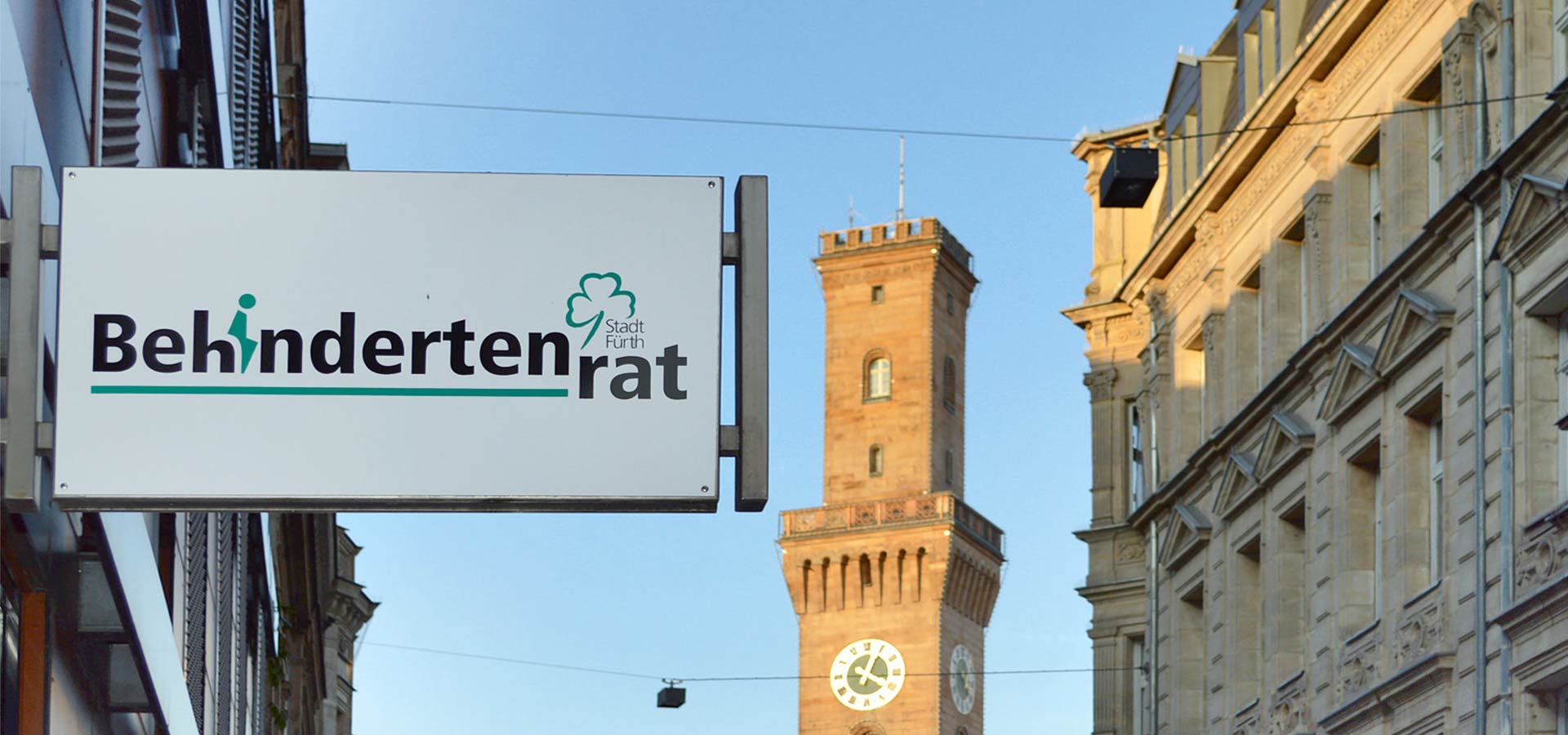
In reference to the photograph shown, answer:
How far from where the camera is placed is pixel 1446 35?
2131cm

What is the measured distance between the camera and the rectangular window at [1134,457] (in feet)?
111

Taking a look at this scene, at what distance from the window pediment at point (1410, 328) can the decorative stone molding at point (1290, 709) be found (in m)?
3.78

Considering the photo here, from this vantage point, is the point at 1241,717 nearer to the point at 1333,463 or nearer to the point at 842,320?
the point at 1333,463

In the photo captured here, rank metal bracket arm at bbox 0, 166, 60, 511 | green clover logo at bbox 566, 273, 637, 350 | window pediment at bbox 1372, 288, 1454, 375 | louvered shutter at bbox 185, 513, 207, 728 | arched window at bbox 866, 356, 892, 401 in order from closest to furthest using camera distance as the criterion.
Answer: metal bracket arm at bbox 0, 166, 60, 511
green clover logo at bbox 566, 273, 637, 350
louvered shutter at bbox 185, 513, 207, 728
window pediment at bbox 1372, 288, 1454, 375
arched window at bbox 866, 356, 892, 401

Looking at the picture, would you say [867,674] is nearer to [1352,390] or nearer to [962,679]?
[962,679]

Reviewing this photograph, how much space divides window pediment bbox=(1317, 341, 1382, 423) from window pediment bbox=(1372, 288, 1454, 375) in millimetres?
249

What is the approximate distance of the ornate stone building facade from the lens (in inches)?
754

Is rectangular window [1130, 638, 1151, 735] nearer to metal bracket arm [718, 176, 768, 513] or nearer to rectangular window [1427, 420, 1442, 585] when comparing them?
rectangular window [1427, 420, 1442, 585]

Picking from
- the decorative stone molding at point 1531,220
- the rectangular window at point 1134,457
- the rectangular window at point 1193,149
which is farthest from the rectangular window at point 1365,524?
the rectangular window at point 1134,457

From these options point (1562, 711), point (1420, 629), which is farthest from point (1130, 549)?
point (1562, 711)

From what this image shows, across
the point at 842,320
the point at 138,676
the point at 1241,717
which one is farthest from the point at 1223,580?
the point at 842,320

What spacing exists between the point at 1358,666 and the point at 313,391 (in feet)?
59.4

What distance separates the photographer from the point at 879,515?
357 ft

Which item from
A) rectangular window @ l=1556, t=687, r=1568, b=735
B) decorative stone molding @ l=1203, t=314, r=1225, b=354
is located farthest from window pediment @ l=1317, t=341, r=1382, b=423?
decorative stone molding @ l=1203, t=314, r=1225, b=354
